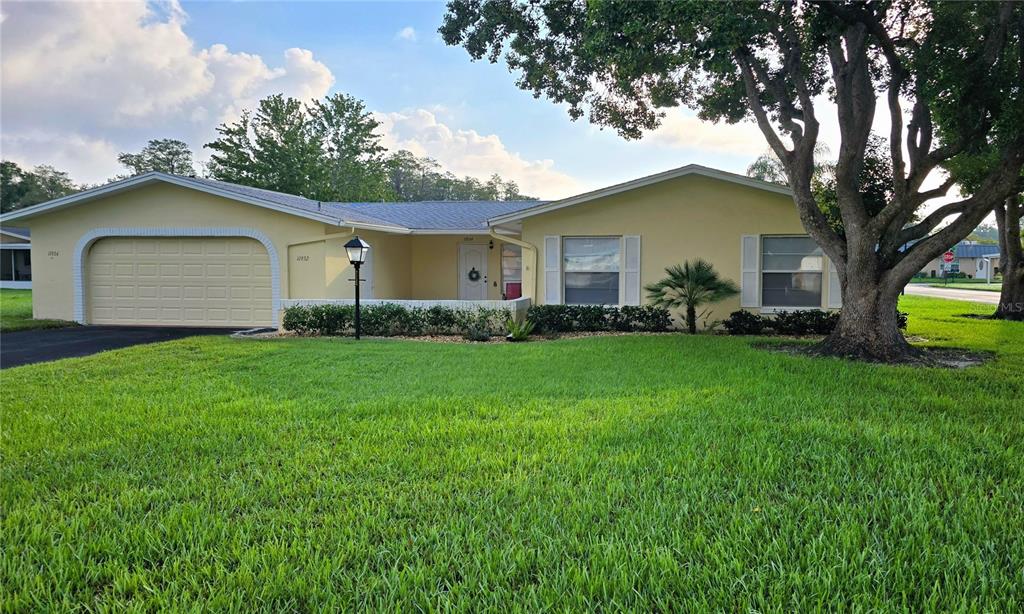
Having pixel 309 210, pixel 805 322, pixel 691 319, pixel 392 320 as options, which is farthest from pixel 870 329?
pixel 309 210

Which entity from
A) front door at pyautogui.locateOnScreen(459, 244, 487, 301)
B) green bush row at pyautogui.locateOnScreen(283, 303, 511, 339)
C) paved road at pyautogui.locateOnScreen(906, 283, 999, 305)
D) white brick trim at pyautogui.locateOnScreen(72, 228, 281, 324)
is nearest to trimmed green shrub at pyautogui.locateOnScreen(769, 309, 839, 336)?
green bush row at pyautogui.locateOnScreen(283, 303, 511, 339)

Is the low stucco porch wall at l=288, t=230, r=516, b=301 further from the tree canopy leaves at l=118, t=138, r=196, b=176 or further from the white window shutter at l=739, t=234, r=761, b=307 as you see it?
the tree canopy leaves at l=118, t=138, r=196, b=176

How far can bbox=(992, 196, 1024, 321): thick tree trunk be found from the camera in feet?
49.6

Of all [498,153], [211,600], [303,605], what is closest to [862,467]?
[303,605]

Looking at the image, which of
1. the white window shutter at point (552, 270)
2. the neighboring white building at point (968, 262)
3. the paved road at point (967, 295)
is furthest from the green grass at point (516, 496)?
the neighboring white building at point (968, 262)

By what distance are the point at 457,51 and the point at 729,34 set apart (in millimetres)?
5840

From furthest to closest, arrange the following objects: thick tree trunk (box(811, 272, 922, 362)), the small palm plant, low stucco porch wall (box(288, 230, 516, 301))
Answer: low stucco porch wall (box(288, 230, 516, 301)) < the small palm plant < thick tree trunk (box(811, 272, 922, 362))

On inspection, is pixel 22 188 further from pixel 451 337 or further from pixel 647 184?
pixel 647 184

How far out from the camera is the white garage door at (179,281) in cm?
1334

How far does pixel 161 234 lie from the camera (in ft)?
43.5

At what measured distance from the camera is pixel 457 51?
36.4 ft

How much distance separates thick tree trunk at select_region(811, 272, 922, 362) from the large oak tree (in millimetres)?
18

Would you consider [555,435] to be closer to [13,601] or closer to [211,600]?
[211,600]

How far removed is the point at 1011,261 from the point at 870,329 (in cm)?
1097
